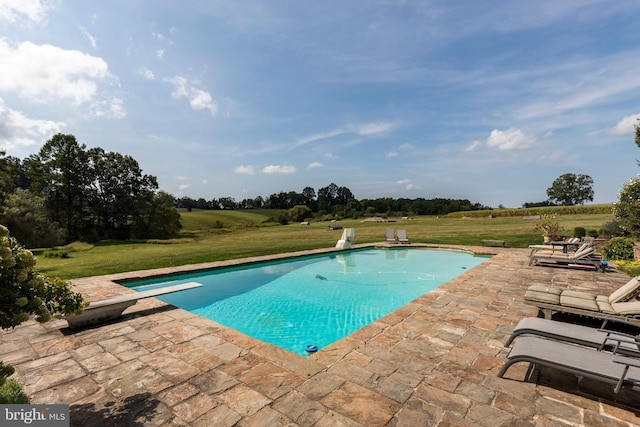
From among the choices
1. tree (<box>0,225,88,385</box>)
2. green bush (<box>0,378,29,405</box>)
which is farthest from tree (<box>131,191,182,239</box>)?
tree (<box>0,225,88,385</box>)

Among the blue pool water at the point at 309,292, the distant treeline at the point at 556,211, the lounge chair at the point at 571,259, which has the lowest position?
the blue pool water at the point at 309,292

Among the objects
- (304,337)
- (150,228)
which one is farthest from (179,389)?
(150,228)

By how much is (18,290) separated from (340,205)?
86.2 meters

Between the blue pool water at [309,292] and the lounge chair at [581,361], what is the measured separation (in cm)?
364

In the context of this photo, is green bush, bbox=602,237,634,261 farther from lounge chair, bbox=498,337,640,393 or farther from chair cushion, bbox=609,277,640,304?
lounge chair, bbox=498,337,640,393

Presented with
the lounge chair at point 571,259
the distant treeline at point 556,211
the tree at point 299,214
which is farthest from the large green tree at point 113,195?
the distant treeline at point 556,211

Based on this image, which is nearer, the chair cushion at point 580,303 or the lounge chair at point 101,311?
the chair cushion at point 580,303

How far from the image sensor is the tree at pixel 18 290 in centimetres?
208

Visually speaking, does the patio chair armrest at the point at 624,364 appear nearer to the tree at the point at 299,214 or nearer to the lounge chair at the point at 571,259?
the lounge chair at the point at 571,259

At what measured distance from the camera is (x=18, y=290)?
219 centimetres

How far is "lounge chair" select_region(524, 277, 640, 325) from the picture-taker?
419 cm

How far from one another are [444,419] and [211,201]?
307 ft

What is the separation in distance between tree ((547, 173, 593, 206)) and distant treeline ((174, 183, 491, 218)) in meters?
27.1

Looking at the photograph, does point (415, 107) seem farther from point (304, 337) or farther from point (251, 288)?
point (304, 337)
